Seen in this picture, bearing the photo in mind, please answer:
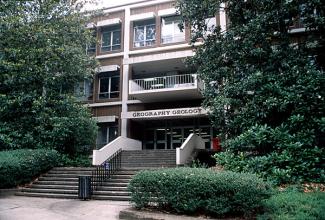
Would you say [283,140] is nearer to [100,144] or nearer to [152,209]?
[152,209]

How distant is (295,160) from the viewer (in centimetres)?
1038

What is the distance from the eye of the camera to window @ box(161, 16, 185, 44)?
2205cm

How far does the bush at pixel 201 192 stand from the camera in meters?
7.67

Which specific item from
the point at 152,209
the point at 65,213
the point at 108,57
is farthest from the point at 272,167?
the point at 108,57

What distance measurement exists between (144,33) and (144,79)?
4216mm

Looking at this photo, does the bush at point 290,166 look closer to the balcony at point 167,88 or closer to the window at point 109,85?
the balcony at point 167,88

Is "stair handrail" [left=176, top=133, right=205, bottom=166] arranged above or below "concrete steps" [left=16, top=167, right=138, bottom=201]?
above

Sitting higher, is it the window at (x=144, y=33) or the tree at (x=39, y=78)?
the window at (x=144, y=33)

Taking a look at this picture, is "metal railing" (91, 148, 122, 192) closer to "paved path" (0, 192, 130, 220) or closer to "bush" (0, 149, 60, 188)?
"paved path" (0, 192, 130, 220)

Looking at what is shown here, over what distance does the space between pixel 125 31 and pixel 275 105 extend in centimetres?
1471

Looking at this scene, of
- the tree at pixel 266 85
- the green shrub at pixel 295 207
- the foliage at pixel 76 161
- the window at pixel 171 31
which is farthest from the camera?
the window at pixel 171 31

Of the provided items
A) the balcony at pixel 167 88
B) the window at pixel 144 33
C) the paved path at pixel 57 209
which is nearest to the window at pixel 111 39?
the window at pixel 144 33

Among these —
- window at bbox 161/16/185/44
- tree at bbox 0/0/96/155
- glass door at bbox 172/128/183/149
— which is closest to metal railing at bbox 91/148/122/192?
tree at bbox 0/0/96/155

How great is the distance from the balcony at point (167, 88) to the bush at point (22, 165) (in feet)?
23.0
